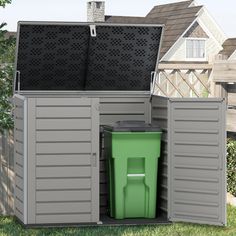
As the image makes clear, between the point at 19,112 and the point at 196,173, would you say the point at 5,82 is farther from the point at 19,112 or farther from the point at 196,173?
the point at 196,173

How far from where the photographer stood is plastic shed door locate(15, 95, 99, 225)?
8.50m

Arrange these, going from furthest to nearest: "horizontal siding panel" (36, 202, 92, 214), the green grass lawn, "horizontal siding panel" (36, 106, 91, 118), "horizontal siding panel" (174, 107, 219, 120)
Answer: "horizontal siding panel" (174, 107, 219, 120) < "horizontal siding panel" (36, 202, 92, 214) < "horizontal siding panel" (36, 106, 91, 118) < the green grass lawn

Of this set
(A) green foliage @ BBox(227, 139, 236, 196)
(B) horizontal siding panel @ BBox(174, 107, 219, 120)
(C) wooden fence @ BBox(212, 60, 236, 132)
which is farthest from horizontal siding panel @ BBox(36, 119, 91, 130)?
(C) wooden fence @ BBox(212, 60, 236, 132)

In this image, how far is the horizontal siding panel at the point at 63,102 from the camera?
8.48m

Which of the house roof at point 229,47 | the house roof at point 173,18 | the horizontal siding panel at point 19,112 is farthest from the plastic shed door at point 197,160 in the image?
the house roof at point 229,47

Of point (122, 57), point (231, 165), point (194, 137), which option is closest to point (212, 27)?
point (231, 165)

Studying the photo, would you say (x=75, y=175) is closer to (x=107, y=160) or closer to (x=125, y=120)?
(x=107, y=160)

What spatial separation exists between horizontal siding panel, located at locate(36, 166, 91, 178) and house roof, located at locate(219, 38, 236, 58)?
1079 inches

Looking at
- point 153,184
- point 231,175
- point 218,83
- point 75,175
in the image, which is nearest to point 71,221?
point 75,175

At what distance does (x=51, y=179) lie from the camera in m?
8.56

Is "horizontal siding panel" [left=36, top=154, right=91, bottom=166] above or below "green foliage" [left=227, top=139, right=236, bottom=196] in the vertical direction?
above

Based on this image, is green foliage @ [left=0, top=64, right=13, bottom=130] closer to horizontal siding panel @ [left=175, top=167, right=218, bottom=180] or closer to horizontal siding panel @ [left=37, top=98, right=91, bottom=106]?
horizontal siding panel @ [left=37, top=98, right=91, bottom=106]

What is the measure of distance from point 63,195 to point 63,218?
0.25m

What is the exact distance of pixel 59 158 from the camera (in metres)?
8.56
